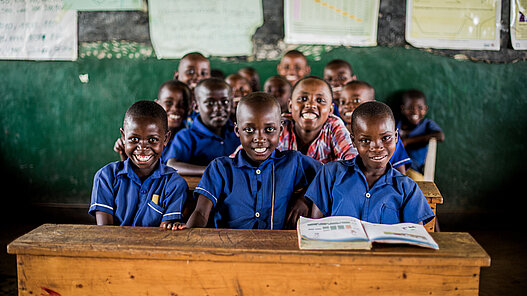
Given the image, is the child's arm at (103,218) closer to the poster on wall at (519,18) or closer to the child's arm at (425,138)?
the child's arm at (425,138)

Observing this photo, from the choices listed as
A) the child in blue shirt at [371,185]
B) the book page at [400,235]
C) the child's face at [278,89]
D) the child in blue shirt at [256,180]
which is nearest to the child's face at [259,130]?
the child in blue shirt at [256,180]

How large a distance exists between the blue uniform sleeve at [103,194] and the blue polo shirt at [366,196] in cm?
83

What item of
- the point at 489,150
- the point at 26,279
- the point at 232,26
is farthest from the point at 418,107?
the point at 26,279

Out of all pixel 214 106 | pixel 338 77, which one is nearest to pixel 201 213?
pixel 214 106

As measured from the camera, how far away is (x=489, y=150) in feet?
12.7

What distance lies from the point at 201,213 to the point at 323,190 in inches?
20.3

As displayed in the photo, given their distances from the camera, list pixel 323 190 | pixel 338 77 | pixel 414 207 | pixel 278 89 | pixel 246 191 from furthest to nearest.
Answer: pixel 338 77 < pixel 278 89 < pixel 246 191 < pixel 323 190 < pixel 414 207

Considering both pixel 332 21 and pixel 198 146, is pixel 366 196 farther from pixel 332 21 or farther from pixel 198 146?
pixel 332 21

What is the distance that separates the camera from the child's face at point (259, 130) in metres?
1.93

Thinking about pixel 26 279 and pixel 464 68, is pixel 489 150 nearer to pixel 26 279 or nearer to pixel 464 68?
pixel 464 68

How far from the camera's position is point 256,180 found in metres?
1.93

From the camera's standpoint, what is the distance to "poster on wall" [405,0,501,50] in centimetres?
370

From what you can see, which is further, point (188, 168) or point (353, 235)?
point (188, 168)

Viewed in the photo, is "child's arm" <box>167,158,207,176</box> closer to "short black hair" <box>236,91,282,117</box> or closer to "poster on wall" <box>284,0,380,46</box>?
"short black hair" <box>236,91,282,117</box>
